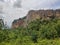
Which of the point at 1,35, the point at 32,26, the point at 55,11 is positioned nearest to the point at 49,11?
the point at 55,11

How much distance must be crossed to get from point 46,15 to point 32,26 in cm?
3681

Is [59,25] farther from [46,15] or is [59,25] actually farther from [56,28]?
[46,15]

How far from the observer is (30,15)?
131125 mm

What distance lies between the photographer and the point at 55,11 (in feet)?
405

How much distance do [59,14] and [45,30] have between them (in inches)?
2272

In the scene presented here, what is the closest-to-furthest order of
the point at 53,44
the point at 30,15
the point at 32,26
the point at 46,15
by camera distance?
the point at 53,44 < the point at 32,26 < the point at 46,15 < the point at 30,15

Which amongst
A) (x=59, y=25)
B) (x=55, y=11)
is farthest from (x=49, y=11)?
(x=59, y=25)

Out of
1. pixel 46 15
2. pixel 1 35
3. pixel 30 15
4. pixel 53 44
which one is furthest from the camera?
pixel 30 15

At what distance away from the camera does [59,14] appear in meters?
122

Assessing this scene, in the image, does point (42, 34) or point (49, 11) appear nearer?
point (42, 34)

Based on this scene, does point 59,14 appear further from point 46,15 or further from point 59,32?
point 59,32

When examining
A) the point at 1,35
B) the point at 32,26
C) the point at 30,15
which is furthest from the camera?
the point at 30,15

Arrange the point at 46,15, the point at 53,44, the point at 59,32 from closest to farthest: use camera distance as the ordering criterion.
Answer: the point at 53,44 < the point at 59,32 < the point at 46,15

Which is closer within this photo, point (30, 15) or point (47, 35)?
point (47, 35)
